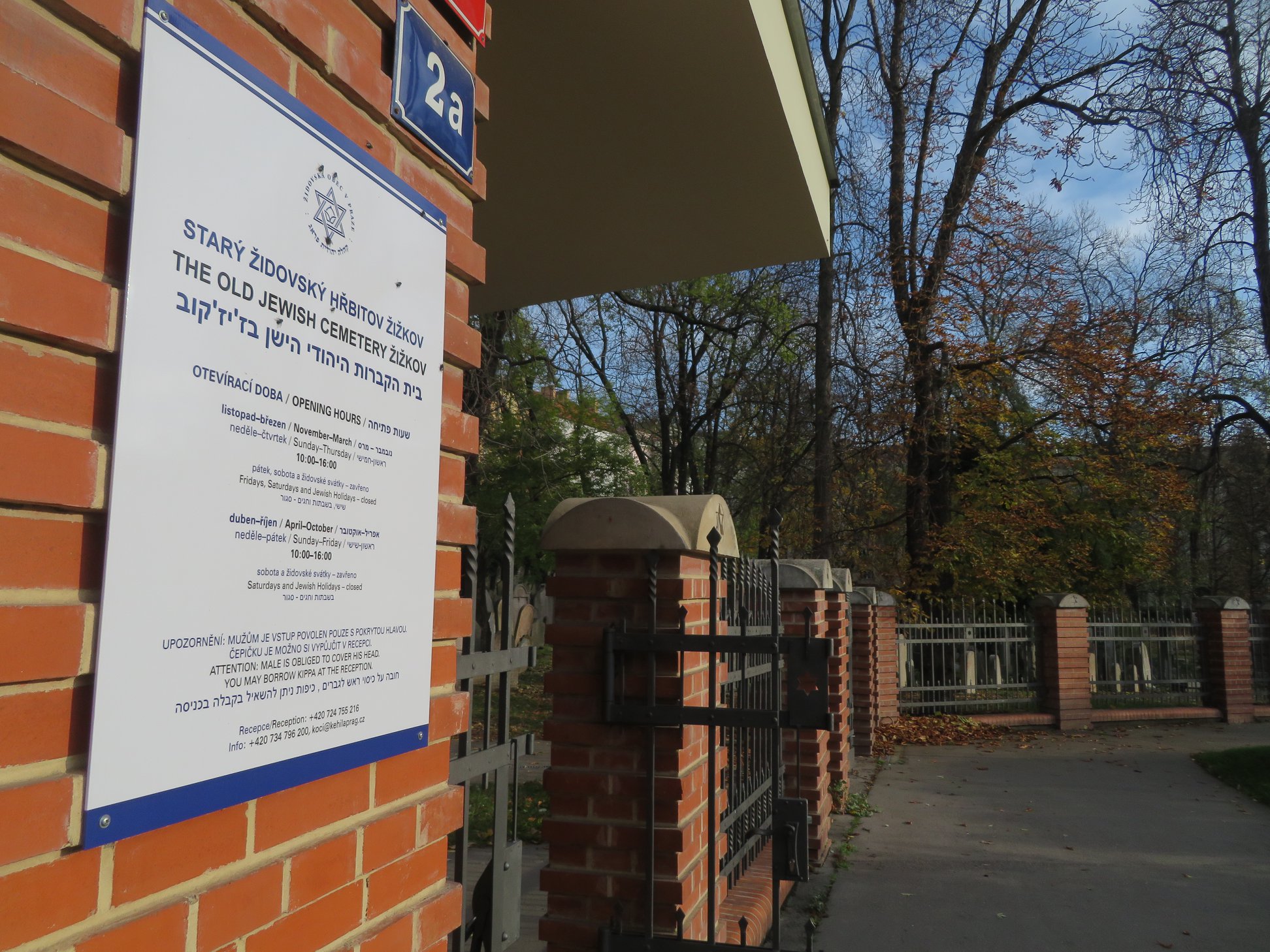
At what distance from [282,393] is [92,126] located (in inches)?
15.3

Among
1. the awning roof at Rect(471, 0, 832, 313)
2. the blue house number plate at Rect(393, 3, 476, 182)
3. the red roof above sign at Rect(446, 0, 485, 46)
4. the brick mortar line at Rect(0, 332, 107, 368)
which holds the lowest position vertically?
the brick mortar line at Rect(0, 332, 107, 368)

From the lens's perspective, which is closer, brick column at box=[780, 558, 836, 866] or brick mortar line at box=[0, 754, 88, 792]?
brick mortar line at box=[0, 754, 88, 792]

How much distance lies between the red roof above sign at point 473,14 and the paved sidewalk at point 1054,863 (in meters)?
4.56

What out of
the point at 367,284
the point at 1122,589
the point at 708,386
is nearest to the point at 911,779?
the point at 367,284

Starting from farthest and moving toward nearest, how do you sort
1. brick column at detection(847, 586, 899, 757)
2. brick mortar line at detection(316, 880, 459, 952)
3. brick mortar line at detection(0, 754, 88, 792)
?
1. brick column at detection(847, 586, 899, 757)
2. brick mortar line at detection(316, 880, 459, 952)
3. brick mortar line at detection(0, 754, 88, 792)

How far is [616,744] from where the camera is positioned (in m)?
3.04

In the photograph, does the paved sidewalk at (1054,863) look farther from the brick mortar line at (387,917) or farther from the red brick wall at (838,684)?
the brick mortar line at (387,917)

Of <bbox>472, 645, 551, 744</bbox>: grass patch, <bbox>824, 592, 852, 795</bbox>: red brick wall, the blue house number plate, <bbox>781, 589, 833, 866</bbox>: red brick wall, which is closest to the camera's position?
the blue house number plate

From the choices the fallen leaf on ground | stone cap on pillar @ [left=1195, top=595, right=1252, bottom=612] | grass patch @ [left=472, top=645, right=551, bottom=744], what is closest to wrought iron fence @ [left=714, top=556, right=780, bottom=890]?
grass patch @ [left=472, top=645, right=551, bottom=744]

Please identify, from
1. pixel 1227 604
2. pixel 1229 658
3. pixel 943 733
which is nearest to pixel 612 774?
pixel 943 733

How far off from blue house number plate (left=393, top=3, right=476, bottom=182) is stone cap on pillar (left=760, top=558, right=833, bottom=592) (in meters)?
4.54

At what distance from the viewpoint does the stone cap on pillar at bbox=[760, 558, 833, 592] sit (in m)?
6.07

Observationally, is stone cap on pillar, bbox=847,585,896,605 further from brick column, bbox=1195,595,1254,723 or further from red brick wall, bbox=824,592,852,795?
brick column, bbox=1195,595,1254,723

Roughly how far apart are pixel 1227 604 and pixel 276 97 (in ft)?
53.3
